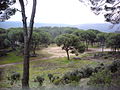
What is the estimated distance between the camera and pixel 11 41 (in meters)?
39.6

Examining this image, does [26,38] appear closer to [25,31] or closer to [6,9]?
[25,31]

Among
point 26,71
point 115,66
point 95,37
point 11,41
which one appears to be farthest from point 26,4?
point 95,37

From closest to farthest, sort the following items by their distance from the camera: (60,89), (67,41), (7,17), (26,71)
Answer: (60,89) < (26,71) < (7,17) < (67,41)

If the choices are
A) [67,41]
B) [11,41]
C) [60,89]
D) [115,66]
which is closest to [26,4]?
[60,89]

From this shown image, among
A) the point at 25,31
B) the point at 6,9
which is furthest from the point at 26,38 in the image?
A: the point at 6,9

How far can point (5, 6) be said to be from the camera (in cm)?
677

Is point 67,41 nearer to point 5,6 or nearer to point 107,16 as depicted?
point 107,16

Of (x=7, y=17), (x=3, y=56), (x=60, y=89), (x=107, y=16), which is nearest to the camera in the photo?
(x=60, y=89)

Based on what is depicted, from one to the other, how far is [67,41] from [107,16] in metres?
21.3

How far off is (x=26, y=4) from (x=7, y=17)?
1.45 meters

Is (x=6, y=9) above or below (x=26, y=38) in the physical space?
above

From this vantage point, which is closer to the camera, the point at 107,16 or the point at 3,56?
the point at 107,16

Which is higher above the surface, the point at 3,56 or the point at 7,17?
the point at 7,17

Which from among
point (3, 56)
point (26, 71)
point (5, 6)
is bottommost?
point (3, 56)
